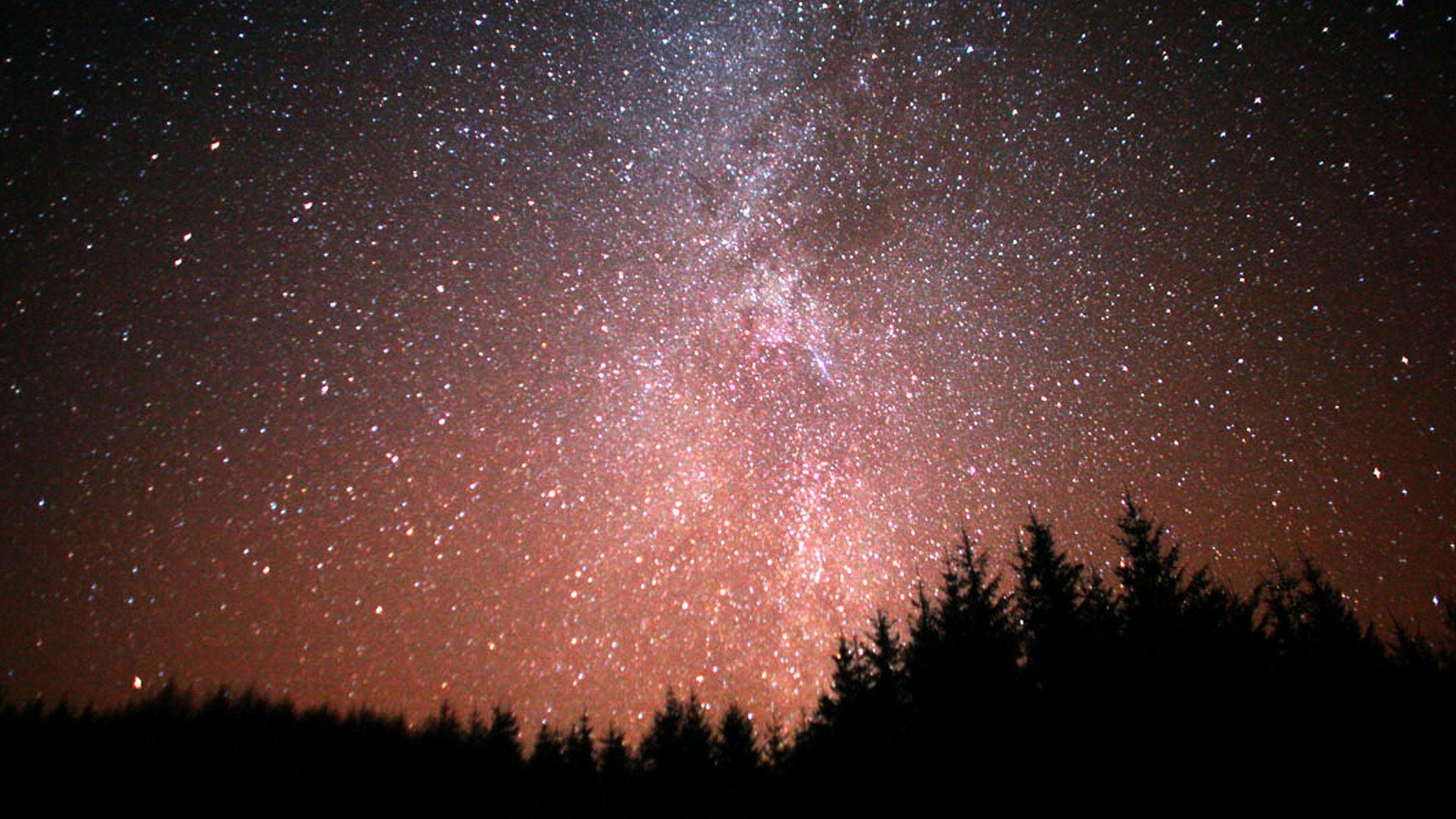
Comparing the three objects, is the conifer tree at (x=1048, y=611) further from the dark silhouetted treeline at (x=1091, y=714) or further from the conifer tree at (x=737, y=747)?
the conifer tree at (x=737, y=747)

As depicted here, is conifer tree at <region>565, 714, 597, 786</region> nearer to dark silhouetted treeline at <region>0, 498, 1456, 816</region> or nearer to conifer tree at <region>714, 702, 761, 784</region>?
dark silhouetted treeline at <region>0, 498, 1456, 816</region>

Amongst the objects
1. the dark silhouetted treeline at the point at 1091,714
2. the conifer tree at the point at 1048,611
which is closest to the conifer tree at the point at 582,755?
the dark silhouetted treeline at the point at 1091,714

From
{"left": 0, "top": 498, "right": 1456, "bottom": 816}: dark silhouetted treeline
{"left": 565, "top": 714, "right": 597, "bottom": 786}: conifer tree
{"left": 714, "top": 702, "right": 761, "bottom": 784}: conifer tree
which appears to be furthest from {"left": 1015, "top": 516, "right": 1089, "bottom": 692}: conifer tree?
{"left": 565, "top": 714, "right": 597, "bottom": 786}: conifer tree

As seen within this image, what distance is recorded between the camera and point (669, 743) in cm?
2403

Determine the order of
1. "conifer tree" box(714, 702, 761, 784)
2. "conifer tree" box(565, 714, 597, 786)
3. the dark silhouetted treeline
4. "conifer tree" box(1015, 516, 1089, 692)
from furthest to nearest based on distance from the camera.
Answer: "conifer tree" box(565, 714, 597, 786)
"conifer tree" box(714, 702, 761, 784)
"conifer tree" box(1015, 516, 1089, 692)
the dark silhouetted treeline

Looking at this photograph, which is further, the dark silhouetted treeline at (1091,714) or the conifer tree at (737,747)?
the conifer tree at (737,747)

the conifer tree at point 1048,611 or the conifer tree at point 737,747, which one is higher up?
the conifer tree at point 1048,611

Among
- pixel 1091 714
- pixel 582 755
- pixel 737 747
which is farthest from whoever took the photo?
pixel 582 755

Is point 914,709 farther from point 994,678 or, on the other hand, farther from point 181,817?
point 181,817

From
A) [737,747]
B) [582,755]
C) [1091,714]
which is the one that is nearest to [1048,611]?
[1091,714]

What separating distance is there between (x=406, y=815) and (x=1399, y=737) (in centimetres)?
3911

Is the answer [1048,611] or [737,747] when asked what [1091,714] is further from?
[737,747]

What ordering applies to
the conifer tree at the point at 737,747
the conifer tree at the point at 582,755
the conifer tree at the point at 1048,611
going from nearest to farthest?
the conifer tree at the point at 1048,611 < the conifer tree at the point at 737,747 < the conifer tree at the point at 582,755

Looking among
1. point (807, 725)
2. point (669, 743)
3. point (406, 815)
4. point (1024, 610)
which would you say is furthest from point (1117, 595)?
point (406, 815)
